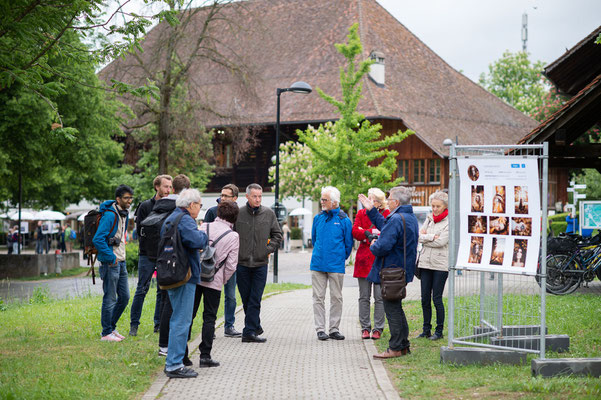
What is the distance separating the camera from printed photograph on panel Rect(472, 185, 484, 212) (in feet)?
24.9

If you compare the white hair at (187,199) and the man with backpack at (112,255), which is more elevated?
the white hair at (187,199)

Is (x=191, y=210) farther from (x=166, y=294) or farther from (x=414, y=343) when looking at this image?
(x=414, y=343)

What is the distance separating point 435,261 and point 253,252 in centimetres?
233

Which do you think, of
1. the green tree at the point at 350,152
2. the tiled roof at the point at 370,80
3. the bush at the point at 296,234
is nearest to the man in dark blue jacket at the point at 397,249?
the green tree at the point at 350,152

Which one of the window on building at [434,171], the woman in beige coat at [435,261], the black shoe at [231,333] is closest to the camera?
the woman in beige coat at [435,261]

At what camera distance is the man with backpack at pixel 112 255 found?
30.0 ft

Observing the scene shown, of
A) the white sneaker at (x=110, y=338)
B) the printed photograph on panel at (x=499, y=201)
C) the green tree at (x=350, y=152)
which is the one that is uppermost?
the green tree at (x=350, y=152)

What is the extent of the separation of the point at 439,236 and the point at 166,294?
143 inches

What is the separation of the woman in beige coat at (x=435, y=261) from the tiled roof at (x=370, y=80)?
100 feet

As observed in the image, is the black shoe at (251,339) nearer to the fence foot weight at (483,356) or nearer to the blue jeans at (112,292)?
the blue jeans at (112,292)

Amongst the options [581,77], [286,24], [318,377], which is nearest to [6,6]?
[318,377]

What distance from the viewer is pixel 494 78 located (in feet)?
247

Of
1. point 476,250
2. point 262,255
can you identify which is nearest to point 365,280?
point 262,255

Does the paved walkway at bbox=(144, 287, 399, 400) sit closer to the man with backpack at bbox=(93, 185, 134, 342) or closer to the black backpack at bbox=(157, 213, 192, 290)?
the black backpack at bbox=(157, 213, 192, 290)
